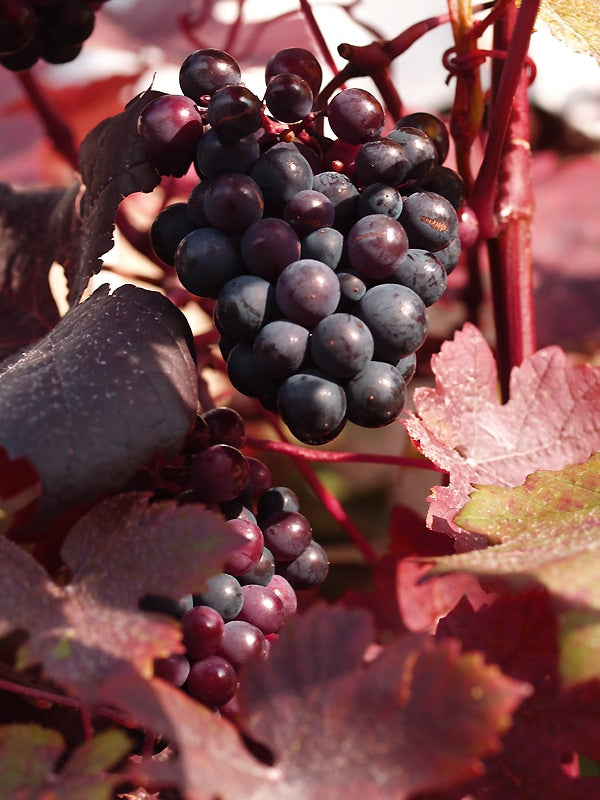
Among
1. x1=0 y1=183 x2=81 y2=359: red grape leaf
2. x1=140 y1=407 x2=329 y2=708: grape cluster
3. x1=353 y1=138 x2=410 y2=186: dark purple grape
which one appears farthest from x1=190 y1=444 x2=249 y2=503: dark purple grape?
x1=0 y1=183 x2=81 y2=359: red grape leaf

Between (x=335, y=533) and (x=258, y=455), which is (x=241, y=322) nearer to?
(x=258, y=455)

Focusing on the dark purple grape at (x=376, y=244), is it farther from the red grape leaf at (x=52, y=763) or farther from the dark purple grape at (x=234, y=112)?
the red grape leaf at (x=52, y=763)

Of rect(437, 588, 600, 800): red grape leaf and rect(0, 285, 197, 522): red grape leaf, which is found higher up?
rect(0, 285, 197, 522): red grape leaf

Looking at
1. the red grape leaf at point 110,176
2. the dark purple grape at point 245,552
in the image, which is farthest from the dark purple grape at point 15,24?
the dark purple grape at point 245,552

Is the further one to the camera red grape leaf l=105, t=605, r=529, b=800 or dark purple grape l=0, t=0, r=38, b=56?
dark purple grape l=0, t=0, r=38, b=56

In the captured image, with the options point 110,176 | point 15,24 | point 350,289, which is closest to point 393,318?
point 350,289

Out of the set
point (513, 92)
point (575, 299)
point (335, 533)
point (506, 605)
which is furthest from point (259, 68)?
point (506, 605)

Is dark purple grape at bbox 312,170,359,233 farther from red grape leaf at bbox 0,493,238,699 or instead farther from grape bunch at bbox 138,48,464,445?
red grape leaf at bbox 0,493,238,699

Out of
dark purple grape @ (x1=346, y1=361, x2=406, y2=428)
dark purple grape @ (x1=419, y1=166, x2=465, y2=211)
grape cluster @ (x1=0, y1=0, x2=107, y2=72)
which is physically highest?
grape cluster @ (x1=0, y1=0, x2=107, y2=72)
